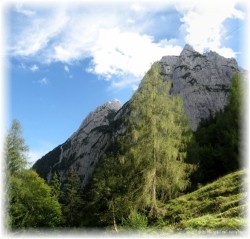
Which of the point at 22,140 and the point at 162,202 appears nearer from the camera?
the point at 162,202

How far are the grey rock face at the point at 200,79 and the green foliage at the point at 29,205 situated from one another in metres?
62.9

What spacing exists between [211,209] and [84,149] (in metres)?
120

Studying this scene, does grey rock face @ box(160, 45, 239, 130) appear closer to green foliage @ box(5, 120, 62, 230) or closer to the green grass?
green foliage @ box(5, 120, 62, 230)

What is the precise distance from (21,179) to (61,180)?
106872mm

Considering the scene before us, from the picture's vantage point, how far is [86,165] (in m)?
137

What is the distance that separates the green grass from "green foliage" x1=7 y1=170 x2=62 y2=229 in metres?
14.1

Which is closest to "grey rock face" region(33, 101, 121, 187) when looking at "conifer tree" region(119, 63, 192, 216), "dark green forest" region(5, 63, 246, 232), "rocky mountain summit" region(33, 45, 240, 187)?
"rocky mountain summit" region(33, 45, 240, 187)

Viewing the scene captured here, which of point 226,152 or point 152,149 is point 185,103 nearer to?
point 226,152

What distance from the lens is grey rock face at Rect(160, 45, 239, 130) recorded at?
117m

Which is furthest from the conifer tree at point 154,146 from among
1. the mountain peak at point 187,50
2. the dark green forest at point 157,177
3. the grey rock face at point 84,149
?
the mountain peak at point 187,50

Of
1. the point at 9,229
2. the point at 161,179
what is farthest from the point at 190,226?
the point at 9,229

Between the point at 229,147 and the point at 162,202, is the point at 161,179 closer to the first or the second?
the point at 162,202

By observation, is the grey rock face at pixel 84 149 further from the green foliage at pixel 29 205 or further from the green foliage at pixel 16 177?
the green foliage at pixel 16 177

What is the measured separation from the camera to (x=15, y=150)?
38.7 m
